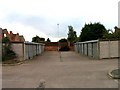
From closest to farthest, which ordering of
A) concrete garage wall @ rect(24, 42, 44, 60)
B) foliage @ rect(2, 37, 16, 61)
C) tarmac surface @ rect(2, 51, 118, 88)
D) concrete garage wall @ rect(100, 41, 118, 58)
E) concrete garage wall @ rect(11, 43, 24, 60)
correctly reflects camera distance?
tarmac surface @ rect(2, 51, 118, 88) < foliage @ rect(2, 37, 16, 61) < concrete garage wall @ rect(11, 43, 24, 60) < concrete garage wall @ rect(100, 41, 118, 58) < concrete garage wall @ rect(24, 42, 44, 60)

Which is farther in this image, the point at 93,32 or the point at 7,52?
the point at 93,32

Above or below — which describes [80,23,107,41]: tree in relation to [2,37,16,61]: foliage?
above

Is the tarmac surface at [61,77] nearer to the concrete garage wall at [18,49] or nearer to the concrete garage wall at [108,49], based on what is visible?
the concrete garage wall at [18,49]

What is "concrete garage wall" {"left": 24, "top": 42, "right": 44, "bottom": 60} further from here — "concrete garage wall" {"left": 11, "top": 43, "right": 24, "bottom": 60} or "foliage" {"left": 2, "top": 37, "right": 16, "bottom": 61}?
"foliage" {"left": 2, "top": 37, "right": 16, "bottom": 61}

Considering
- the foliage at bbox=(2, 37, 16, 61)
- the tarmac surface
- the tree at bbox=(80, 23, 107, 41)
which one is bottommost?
the tarmac surface

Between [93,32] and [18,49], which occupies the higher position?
[93,32]

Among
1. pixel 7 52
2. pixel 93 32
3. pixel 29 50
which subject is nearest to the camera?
pixel 7 52

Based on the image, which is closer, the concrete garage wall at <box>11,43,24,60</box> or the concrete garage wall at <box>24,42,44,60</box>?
the concrete garage wall at <box>11,43,24,60</box>

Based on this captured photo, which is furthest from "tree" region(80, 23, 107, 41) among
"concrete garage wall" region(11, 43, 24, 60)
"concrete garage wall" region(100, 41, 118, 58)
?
"concrete garage wall" region(11, 43, 24, 60)

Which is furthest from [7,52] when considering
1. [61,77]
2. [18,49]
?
[61,77]

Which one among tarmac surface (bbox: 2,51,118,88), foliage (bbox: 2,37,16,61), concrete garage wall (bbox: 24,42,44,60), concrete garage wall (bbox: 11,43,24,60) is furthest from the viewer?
concrete garage wall (bbox: 24,42,44,60)

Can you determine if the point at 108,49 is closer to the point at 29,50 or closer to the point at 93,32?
the point at 29,50

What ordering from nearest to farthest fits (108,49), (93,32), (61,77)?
(61,77) < (108,49) < (93,32)

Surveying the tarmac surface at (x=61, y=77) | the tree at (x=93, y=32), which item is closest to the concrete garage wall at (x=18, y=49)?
the tarmac surface at (x=61, y=77)
